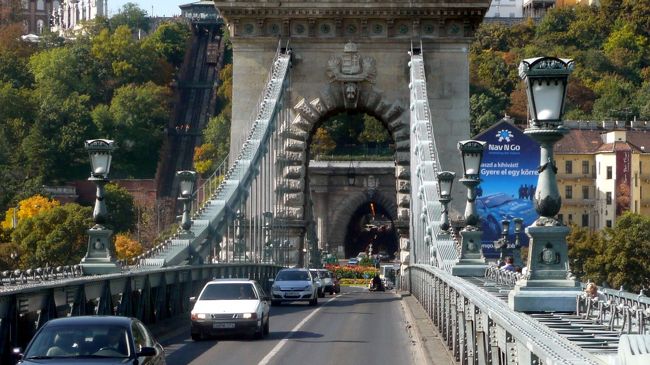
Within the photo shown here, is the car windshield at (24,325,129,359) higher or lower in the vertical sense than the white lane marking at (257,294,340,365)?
higher

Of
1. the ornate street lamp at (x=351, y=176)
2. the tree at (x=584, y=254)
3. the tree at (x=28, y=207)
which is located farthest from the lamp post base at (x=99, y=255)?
the ornate street lamp at (x=351, y=176)

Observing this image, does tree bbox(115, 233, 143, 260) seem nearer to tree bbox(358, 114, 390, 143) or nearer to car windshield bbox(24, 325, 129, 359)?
tree bbox(358, 114, 390, 143)

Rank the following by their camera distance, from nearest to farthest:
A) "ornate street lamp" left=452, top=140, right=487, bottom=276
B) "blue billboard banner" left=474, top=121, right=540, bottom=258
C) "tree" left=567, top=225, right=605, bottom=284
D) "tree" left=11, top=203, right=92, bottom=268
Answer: "ornate street lamp" left=452, top=140, right=487, bottom=276 → "blue billboard banner" left=474, top=121, right=540, bottom=258 → "tree" left=567, top=225, right=605, bottom=284 → "tree" left=11, top=203, right=92, bottom=268

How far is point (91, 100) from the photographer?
193125mm

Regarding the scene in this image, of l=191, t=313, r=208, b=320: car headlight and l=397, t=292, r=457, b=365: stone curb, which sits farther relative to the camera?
l=191, t=313, r=208, b=320: car headlight

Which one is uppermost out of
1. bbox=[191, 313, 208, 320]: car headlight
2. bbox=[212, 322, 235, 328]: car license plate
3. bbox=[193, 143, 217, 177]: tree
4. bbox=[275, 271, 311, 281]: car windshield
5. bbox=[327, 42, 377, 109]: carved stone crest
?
bbox=[327, 42, 377, 109]: carved stone crest

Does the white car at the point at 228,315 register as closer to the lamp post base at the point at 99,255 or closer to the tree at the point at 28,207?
the lamp post base at the point at 99,255

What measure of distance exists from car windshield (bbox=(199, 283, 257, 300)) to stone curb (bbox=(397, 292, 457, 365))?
3.24 meters

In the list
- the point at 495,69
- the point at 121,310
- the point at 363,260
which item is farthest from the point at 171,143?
the point at 121,310

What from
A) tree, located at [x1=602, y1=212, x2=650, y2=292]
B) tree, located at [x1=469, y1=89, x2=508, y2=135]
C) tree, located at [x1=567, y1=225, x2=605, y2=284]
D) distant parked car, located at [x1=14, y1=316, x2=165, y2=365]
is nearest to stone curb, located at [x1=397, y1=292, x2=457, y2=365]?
distant parked car, located at [x1=14, y1=316, x2=165, y2=365]

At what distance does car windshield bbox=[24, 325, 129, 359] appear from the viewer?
18875 millimetres

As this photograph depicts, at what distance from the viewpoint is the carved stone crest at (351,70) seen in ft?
200

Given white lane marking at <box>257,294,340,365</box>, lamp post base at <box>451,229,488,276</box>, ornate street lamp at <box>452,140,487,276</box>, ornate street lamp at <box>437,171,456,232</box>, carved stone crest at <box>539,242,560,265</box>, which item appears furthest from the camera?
ornate street lamp at <box>437,171,456,232</box>

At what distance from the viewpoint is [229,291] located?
33.9 metres
